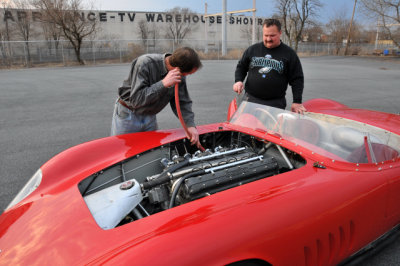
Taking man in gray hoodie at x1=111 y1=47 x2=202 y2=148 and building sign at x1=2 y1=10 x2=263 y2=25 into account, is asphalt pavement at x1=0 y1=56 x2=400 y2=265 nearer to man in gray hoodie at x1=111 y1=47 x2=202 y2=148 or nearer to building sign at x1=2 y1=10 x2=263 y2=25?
man in gray hoodie at x1=111 y1=47 x2=202 y2=148

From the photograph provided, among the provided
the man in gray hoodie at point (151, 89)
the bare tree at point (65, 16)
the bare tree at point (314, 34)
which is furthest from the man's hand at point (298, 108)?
the bare tree at point (314, 34)

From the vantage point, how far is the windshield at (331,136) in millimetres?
2086

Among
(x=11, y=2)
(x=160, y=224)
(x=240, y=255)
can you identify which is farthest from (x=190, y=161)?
(x=11, y=2)

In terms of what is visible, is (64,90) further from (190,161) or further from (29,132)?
(190,161)

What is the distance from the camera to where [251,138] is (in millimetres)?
2635

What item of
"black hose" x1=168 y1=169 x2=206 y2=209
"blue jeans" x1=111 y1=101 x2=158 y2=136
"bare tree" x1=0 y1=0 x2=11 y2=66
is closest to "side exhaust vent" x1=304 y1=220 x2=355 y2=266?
"black hose" x1=168 y1=169 x2=206 y2=209

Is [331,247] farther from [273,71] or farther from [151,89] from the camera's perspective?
[273,71]

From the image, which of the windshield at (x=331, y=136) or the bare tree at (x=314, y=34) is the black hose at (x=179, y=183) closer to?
the windshield at (x=331, y=136)

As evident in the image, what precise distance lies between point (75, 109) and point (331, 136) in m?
6.39

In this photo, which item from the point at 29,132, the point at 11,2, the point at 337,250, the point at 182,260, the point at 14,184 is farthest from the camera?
the point at 11,2

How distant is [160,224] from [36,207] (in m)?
0.90

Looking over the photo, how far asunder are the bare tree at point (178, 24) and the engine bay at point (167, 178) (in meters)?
38.7

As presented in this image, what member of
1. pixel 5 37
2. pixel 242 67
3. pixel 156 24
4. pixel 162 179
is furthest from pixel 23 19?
pixel 162 179

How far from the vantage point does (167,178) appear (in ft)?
6.25
